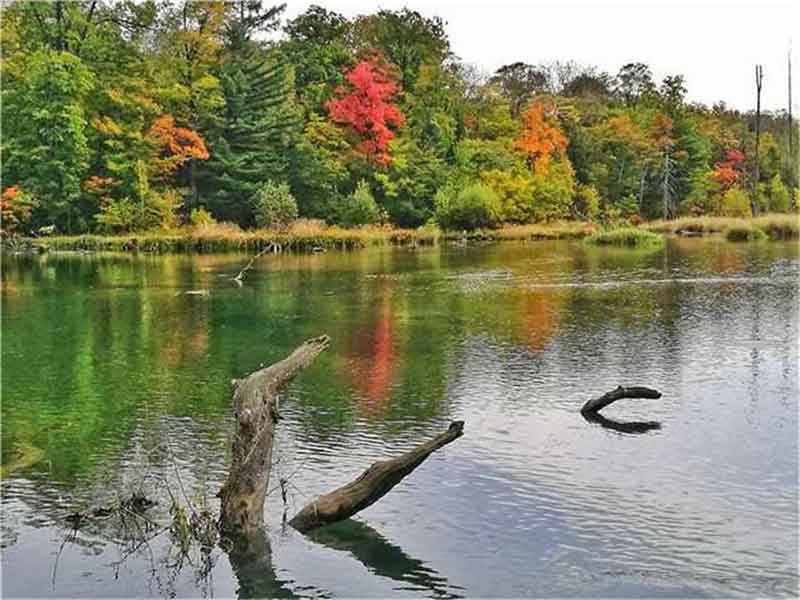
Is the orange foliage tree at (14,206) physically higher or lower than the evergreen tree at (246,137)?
lower

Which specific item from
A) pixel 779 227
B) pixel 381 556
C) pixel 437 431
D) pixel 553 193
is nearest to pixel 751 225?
pixel 779 227

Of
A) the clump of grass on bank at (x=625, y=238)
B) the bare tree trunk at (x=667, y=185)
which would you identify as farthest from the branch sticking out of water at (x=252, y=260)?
the bare tree trunk at (x=667, y=185)

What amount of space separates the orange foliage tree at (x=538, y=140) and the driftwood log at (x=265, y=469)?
47247 mm

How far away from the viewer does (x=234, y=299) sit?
76.7 ft

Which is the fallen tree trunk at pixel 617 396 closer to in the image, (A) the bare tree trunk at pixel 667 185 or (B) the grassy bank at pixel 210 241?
(B) the grassy bank at pixel 210 241

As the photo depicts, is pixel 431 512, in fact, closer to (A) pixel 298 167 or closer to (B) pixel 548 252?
(B) pixel 548 252

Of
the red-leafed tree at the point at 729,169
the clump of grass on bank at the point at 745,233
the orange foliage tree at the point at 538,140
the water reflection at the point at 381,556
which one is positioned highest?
the orange foliage tree at the point at 538,140

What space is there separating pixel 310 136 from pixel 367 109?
129 inches

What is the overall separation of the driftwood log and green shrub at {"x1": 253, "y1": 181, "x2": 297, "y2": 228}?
35104mm

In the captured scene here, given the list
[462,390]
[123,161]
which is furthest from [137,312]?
[123,161]

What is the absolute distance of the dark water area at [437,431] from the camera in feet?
24.0

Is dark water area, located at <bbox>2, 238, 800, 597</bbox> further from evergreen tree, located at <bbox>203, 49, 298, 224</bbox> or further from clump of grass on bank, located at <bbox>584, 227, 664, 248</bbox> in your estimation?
evergreen tree, located at <bbox>203, 49, 298, 224</bbox>

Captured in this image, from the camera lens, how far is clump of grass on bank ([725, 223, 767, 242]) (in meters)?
42.1

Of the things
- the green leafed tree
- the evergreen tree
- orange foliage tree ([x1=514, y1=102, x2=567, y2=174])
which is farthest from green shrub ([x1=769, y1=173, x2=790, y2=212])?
the green leafed tree
